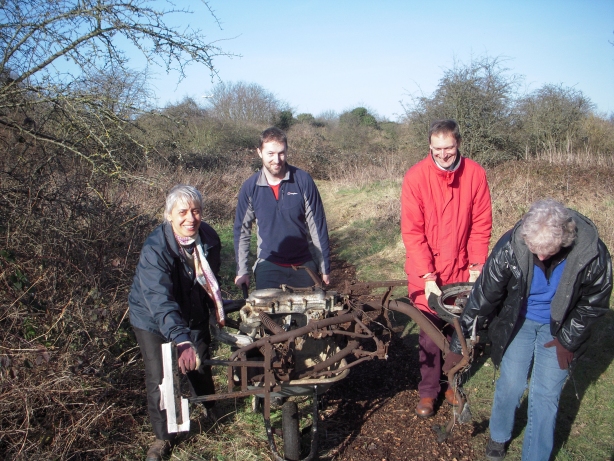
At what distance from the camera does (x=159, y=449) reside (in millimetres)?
3445

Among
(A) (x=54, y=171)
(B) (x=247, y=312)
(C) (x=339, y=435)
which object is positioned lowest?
(C) (x=339, y=435)

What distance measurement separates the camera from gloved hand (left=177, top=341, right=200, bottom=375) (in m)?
2.91

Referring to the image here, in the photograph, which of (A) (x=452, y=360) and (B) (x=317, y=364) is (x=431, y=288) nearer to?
(A) (x=452, y=360)

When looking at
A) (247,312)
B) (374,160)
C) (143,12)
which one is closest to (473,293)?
(247,312)

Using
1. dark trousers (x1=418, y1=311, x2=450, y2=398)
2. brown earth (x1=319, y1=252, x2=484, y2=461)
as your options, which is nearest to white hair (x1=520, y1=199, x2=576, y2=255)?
brown earth (x1=319, y1=252, x2=484, y2=461)

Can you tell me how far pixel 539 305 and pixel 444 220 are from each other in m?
1.00

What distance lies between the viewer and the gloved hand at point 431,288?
377 centimetres

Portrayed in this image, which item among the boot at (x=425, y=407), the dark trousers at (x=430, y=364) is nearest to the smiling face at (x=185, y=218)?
the dark trousers at (x=430, y=364)

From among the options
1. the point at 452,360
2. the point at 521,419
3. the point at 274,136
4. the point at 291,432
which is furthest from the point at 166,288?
the point at 521,419

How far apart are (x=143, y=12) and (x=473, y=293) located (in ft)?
19.1

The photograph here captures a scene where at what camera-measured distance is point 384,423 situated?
13.2 feet

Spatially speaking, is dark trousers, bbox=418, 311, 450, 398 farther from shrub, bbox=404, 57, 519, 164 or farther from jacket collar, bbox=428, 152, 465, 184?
shrub, bbox=404, 57, 519, 164

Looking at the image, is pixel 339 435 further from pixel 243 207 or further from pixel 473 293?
pixel 243 207

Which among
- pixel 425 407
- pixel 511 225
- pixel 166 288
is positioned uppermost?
pixel 166 288
